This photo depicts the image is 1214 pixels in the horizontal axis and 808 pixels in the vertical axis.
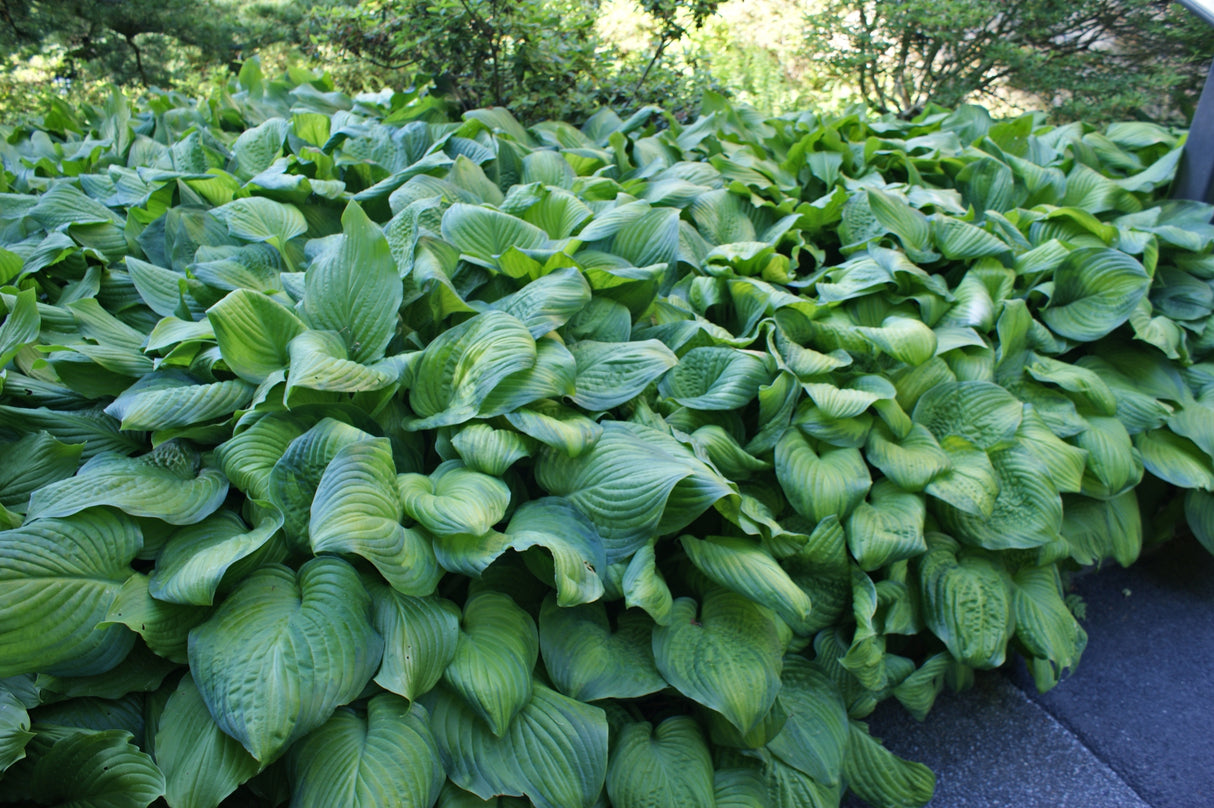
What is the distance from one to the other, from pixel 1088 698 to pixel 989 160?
1.70 meters

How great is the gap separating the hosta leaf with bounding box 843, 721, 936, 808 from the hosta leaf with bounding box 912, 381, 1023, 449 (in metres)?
0.72

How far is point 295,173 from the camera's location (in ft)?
7.07

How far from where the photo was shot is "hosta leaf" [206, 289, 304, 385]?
1300mm

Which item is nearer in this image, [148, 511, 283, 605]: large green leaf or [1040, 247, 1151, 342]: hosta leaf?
[148, 511, 283, 605]: large green leaf

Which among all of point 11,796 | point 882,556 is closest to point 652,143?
point 882,556

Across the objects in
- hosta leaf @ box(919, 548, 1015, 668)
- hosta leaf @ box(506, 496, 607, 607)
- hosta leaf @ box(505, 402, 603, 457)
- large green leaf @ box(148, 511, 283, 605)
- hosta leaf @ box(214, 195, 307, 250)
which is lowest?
hosta leaf @ box(919, 548, 1015, 668)

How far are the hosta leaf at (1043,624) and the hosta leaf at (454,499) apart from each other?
1228mm

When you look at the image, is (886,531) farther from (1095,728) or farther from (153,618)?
(153,618)

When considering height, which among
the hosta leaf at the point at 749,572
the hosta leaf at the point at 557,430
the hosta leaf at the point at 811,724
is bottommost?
the hosta leaf at the point at 811,724

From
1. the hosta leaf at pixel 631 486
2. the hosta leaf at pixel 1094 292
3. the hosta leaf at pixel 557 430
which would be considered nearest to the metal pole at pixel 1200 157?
the hosta leaf at pixel 1094 292

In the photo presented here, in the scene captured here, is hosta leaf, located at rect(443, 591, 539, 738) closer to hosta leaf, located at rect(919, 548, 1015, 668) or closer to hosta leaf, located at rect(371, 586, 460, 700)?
hosta leaf, located at rect(371, 586, 460, 700)

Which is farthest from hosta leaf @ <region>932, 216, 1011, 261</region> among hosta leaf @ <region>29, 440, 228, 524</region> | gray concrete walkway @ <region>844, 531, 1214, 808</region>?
hosta leaf @ <region>29, 440, 228, 524</region>

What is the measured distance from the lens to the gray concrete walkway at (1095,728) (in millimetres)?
1646

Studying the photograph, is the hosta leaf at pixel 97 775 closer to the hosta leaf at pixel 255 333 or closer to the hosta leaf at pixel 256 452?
the hosta leaf at pixel 256 452
